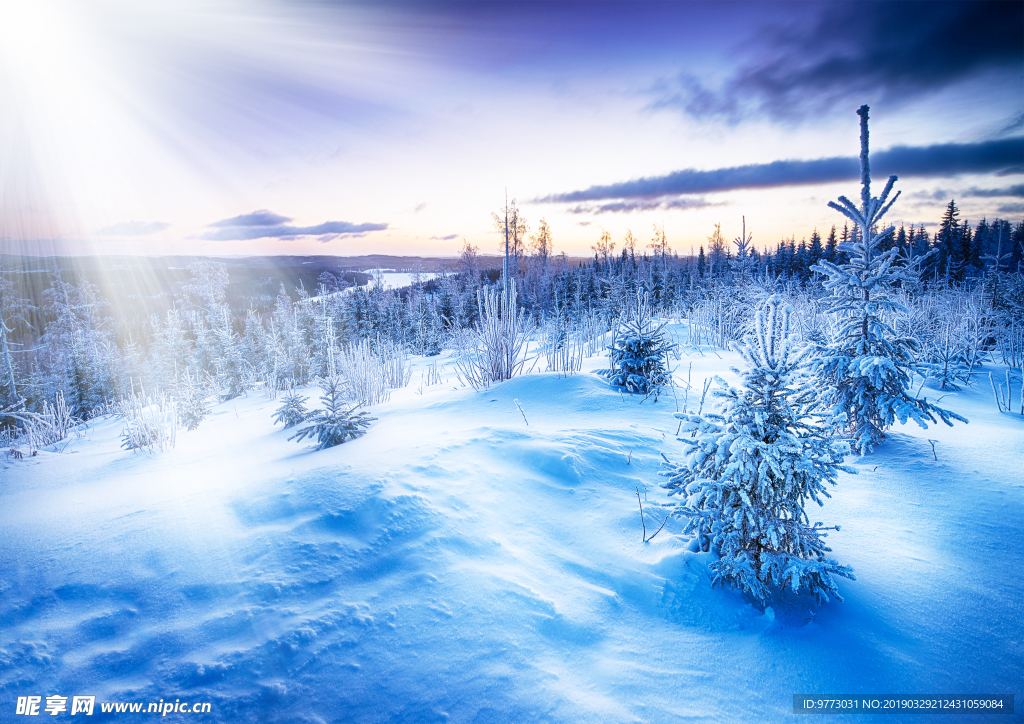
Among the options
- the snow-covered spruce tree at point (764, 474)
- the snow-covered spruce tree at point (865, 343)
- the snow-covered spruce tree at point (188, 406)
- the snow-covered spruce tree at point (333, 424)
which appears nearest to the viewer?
the snow-covered spruce tree at point (764, 474)

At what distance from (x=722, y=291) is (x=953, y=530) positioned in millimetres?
13255

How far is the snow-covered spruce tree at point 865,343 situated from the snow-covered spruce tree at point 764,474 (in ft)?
7.63

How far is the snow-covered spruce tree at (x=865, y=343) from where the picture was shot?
3979 millimetres

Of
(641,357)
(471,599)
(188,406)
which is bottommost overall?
(188,406)

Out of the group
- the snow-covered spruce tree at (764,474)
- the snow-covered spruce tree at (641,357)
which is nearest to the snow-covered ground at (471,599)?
the snow-covered spruce tree at (764,474)

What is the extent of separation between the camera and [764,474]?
2117 millimetres

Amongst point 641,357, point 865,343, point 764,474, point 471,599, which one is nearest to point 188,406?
point 641,357

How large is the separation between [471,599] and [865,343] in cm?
458

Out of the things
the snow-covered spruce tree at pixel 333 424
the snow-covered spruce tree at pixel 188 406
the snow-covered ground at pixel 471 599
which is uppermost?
the snow-covered spruce tree at pixel 333 424

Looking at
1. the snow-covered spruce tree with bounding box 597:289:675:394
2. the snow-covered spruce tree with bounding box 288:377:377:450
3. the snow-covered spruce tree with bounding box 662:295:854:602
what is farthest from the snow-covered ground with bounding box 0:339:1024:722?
the snow-covered spruce tree with bounding box 597:289:675:394

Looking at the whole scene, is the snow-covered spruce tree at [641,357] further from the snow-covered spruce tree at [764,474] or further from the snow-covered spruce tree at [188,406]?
the snow-covered spruce tree at [188,406]

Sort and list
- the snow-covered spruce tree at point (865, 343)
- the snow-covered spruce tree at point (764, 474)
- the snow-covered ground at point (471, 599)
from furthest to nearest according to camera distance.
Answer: the snow-covered spruce tree at point (865, 343), the snow-covered spruce tree at point (764, 474), the snow-covered ground at point (471, 599)

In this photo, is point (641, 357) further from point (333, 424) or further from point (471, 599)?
point (471, 599)

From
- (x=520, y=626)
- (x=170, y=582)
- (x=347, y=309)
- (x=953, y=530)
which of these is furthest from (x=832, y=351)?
(x=347, y=309)
